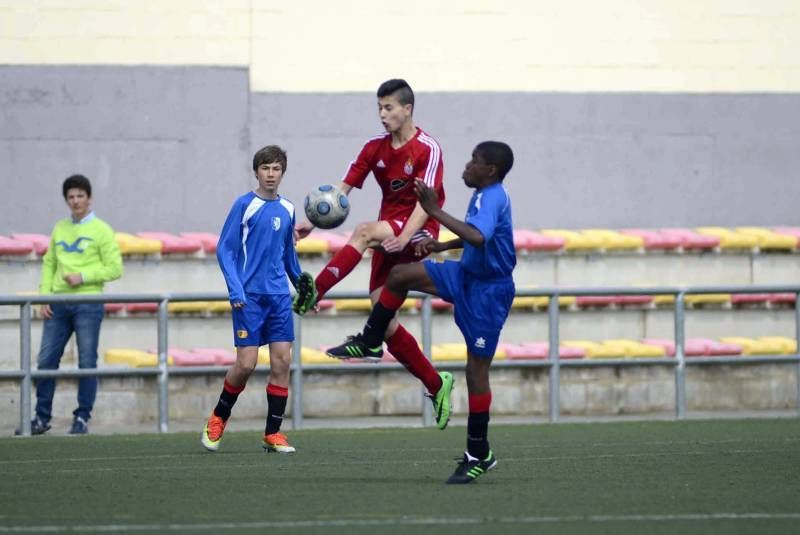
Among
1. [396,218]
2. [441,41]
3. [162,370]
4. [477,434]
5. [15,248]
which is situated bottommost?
[477,434]

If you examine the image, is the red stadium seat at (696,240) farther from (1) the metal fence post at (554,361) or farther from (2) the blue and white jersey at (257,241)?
(2) the blue and white jersey at (257,241)

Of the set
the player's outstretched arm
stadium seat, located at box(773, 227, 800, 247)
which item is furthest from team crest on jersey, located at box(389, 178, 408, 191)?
stadium seat, located at box(773, 227, 800, 247)

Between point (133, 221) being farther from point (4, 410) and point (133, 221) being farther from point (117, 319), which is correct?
point (4, 410)

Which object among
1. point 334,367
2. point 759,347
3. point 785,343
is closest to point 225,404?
point 334,367

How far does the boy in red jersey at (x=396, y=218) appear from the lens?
10680 millimetres

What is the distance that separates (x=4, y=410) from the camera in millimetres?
15258

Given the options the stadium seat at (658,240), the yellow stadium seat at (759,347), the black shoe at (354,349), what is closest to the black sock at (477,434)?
the black shoe at (354,349)

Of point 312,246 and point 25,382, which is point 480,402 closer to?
point 25,382

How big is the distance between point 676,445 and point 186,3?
324 inches

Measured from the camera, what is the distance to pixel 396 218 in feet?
35.7

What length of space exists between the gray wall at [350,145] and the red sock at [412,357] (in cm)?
767

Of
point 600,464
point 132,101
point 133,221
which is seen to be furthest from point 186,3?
point 600,464

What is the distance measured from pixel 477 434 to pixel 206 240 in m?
8.58

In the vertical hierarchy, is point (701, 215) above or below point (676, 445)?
above
